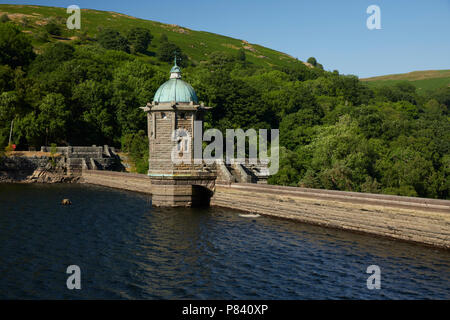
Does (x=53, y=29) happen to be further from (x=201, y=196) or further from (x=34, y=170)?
(x=201, y=196)

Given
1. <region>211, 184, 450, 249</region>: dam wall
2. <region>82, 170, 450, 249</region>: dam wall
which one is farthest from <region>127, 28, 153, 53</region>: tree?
<region>211, 184, 450, 249</region>: dam wall

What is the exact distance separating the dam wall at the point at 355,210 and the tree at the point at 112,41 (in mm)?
123840

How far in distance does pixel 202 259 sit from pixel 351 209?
466 inches

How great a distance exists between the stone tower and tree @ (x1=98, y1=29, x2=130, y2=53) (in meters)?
120

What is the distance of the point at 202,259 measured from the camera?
25.2 m

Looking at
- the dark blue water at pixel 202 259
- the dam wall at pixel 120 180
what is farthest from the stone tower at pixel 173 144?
the dam wall at pixel 120 180

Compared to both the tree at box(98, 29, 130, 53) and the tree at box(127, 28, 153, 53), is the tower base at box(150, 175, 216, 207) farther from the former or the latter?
the tree at box(127, 28, 153, 53)

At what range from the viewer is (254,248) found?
90.1 feet

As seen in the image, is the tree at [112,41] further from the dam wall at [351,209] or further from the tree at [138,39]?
the dam wall at [351,209]

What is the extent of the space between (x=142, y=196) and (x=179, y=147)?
1415cm

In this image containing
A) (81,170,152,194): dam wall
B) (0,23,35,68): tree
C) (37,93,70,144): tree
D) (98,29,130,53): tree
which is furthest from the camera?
(98,29,130,53): tree

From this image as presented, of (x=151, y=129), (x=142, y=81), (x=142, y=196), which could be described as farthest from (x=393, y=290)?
(x=142, y=81)

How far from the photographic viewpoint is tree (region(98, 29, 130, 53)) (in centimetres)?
15238

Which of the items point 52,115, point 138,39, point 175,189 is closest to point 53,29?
point 138,39
